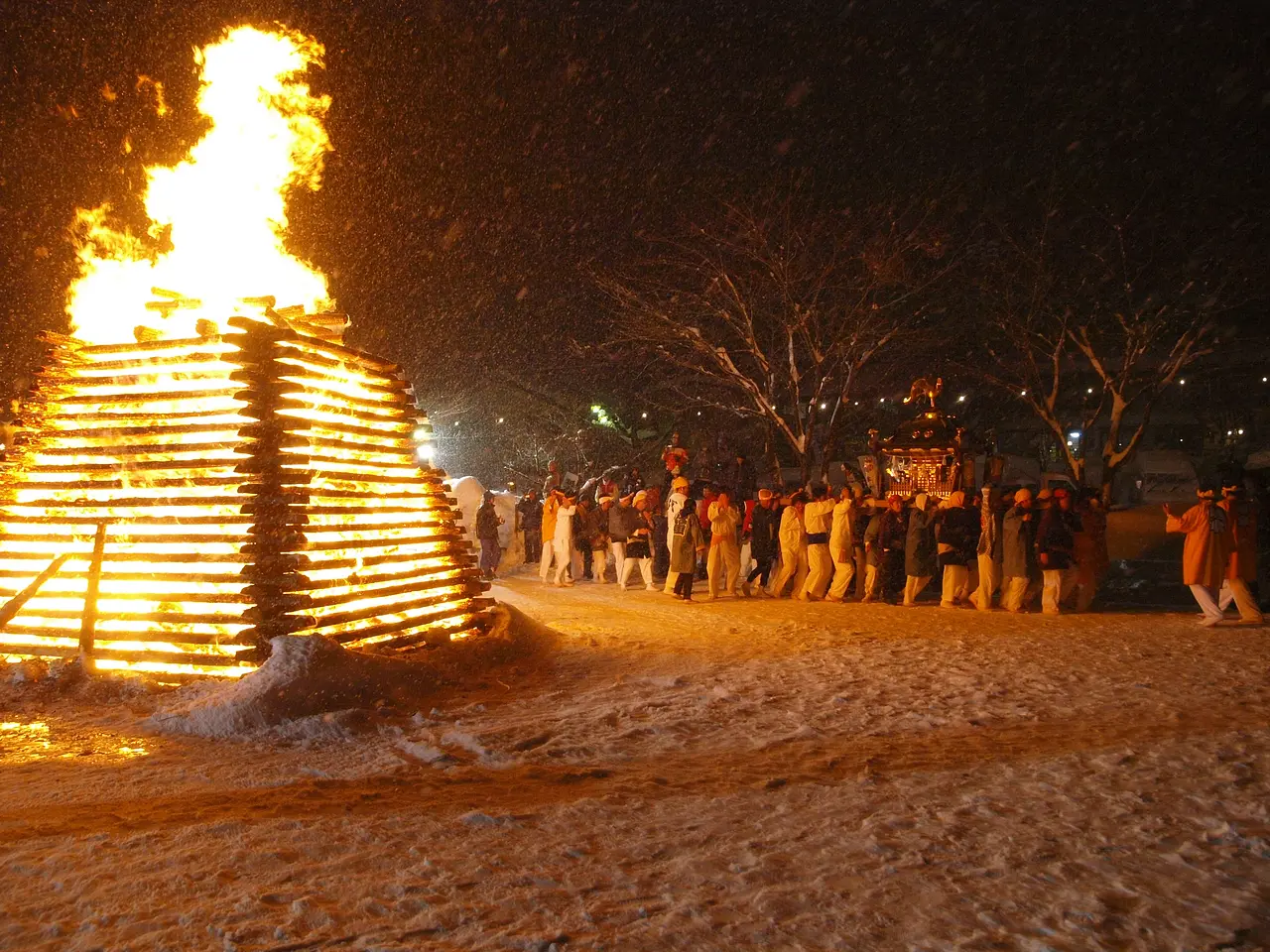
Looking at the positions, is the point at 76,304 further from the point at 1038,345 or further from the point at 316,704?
the point at 1038,345

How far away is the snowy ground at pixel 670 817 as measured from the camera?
356 centimetres

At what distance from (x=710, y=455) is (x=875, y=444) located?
1124 centimetres

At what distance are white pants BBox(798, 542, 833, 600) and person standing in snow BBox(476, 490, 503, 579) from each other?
24.8 ft

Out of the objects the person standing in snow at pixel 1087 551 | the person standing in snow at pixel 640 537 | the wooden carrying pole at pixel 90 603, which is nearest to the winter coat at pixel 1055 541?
the person standing in snow at pixel 1087 551

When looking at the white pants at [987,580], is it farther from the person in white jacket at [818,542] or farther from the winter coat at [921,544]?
the person in white jacket at [818,542]

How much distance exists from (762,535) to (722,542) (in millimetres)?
980

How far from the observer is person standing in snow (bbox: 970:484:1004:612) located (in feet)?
45.2

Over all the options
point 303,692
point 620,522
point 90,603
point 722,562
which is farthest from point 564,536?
point 303,692

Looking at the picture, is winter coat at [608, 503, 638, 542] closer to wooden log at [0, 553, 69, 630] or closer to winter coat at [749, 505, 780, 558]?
winter coat at [749, 505, 780, 558]

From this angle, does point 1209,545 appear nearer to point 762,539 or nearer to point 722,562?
point 762,539

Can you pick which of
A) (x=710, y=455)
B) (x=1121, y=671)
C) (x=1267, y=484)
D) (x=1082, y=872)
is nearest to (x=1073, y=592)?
(x=1267, y=484)

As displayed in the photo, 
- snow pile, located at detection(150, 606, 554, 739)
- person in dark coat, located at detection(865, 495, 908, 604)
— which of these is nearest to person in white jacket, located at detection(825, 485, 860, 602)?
person in dark coat, located at detection(865, 495, 908, 604)

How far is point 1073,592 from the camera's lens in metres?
14.3

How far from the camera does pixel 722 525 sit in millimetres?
15438
